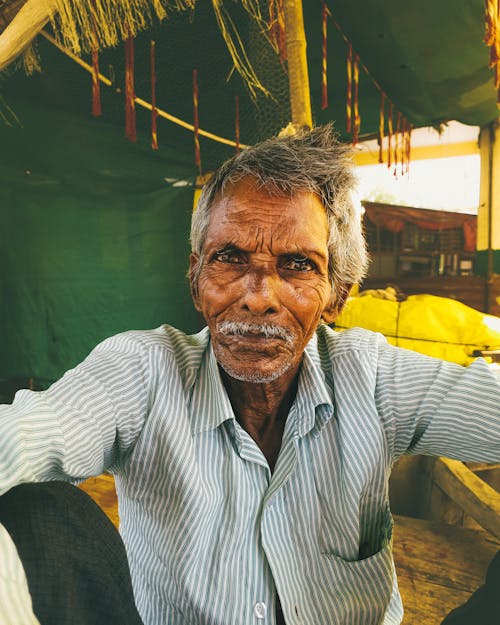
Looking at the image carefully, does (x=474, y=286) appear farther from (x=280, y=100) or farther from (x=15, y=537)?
(x=15, y=537)

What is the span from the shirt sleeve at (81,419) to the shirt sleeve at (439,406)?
0.74 m

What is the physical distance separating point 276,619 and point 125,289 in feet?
8.07

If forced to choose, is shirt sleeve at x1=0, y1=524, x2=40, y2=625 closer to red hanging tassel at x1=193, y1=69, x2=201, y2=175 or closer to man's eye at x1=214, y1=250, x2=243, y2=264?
man's eye at x1=214, y1=250, x2=243, y2=264

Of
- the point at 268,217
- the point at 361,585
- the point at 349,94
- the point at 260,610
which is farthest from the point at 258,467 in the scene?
the point at 349,94

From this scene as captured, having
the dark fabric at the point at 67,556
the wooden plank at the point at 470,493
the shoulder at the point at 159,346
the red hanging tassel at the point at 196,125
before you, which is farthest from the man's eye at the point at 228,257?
the wooden plank at the point at 470,493

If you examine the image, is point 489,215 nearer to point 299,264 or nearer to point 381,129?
point 381,129

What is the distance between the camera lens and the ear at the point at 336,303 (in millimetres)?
1315

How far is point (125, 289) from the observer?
10.0 ft

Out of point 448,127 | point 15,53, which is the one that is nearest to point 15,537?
point 15,53

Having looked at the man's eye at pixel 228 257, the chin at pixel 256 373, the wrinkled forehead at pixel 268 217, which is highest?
the wrinkled forehead at pixel 268 217

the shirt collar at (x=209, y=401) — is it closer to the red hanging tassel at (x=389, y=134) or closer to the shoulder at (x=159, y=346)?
the shoulder at (x=159, y=346)

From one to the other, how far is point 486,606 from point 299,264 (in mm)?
1186

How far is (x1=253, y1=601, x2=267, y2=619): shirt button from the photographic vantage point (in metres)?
1.02

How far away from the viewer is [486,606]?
1215mm
